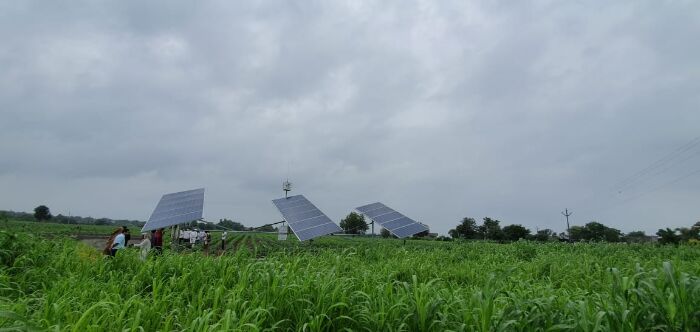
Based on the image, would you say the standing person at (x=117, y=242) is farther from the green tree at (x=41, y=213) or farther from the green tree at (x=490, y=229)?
the green tree at (x=41, y=213)

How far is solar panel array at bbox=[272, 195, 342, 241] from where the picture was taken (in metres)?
16.9

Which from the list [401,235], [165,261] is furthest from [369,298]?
[401,235]

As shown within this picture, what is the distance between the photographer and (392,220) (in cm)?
2323

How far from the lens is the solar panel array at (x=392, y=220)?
2150 centimetres

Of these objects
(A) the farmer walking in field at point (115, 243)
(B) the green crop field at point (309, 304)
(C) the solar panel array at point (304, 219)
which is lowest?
(B) the green crop field at point (309, 304)

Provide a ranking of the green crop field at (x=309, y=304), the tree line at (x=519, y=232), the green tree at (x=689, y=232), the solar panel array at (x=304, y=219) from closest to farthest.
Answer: the green crop field at (x=309, y=304)
the solar panel array at (x=304, y=219)
the green tree at (x=689, y=232)
the tree line at (x=519, y=232)

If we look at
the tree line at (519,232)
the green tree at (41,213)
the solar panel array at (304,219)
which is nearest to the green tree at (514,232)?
the tree line at (519,232)

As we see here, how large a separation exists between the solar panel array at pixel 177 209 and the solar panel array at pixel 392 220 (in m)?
9.88

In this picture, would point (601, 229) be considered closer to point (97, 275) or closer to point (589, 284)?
point (589, 284)

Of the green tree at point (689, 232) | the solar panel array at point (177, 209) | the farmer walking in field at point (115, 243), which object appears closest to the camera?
the farmer walking in field at point (115, 243)

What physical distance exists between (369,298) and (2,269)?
5778 mm

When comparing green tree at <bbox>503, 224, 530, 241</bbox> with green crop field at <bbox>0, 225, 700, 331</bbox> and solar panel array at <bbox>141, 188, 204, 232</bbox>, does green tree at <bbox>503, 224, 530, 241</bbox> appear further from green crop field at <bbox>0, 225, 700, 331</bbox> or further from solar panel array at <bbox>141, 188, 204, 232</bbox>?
green crop field at <bbox>0, 225, 700, 331</bbox>

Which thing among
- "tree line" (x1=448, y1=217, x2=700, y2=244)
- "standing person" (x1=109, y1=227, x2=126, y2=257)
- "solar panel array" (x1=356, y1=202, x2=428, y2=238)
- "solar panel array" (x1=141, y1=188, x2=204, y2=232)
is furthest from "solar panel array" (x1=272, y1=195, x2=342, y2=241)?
"tree line" (x1=448, y1=217, x2=700, y2=244)

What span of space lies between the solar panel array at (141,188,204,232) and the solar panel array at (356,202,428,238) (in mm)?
9878
